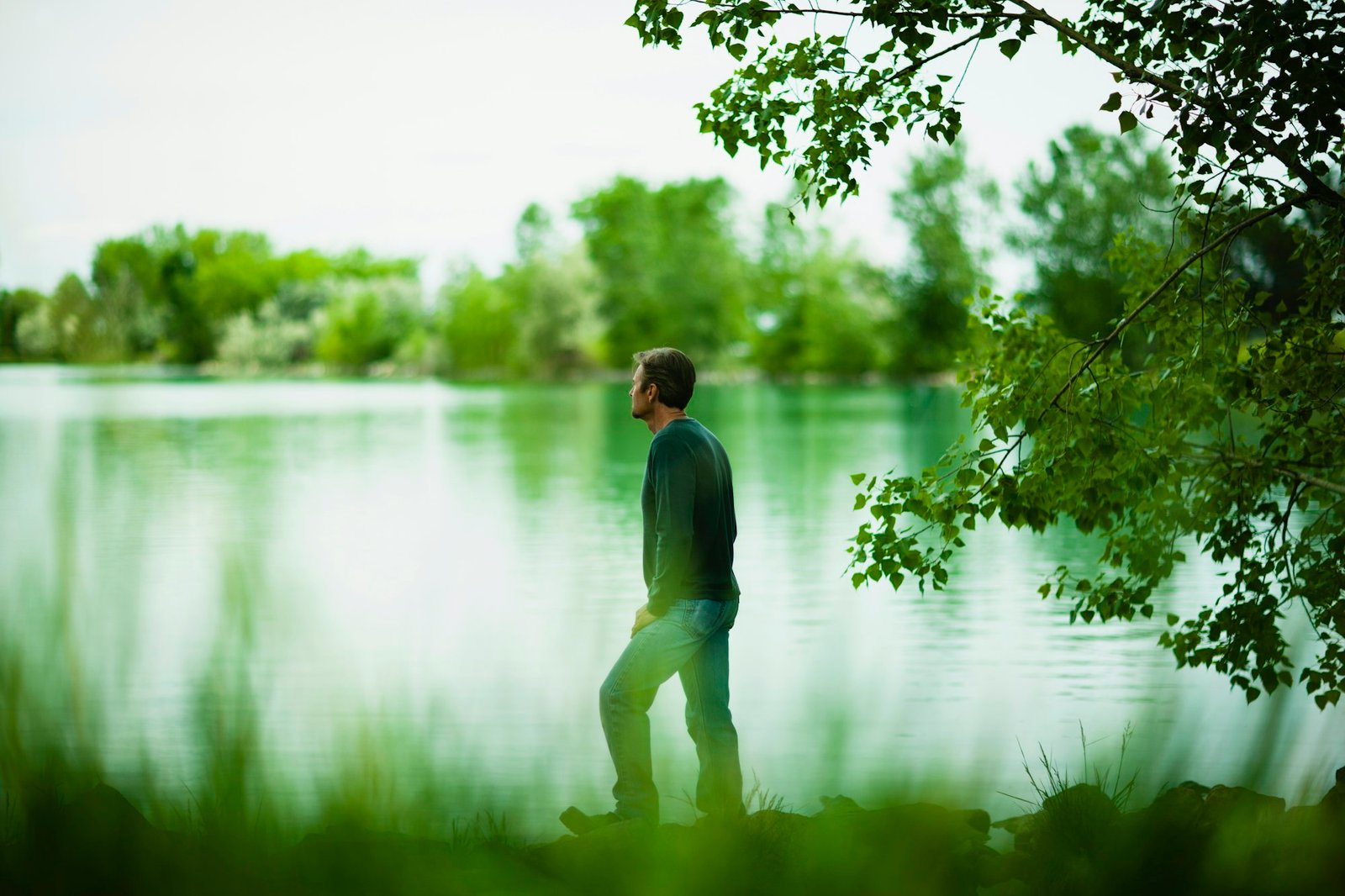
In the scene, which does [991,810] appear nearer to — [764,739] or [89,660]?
[764,739]

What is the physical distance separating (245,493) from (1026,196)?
5905cm

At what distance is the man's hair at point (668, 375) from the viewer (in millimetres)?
5012

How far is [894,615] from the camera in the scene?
13.2 meters

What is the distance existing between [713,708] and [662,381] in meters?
1.23

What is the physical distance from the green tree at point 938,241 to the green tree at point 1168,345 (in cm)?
7803

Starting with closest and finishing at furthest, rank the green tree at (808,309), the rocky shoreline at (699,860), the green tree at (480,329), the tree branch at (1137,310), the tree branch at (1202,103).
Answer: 1. the rocky shoreline at (699,860)
2. the tree branch at (1202,103)
3. the tree branch at (1137,310)
4. the green tree at (808,309)
5. the green tree at (480,329)

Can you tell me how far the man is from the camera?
193 inches

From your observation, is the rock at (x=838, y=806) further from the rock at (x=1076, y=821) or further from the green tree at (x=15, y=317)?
the green tree at (x=15, y=317)

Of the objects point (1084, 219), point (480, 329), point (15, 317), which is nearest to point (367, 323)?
point (480, 329)

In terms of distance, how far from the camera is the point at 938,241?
83.8 metres

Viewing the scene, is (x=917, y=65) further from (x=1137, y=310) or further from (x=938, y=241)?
(x=938, y=241)

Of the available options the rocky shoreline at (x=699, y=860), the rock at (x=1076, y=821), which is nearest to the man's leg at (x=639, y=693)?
the rocky shoreline at (x=699, y=860)

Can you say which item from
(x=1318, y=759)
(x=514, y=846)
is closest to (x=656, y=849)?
(x=514, y=846)

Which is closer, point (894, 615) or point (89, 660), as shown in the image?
point (89, 660)
